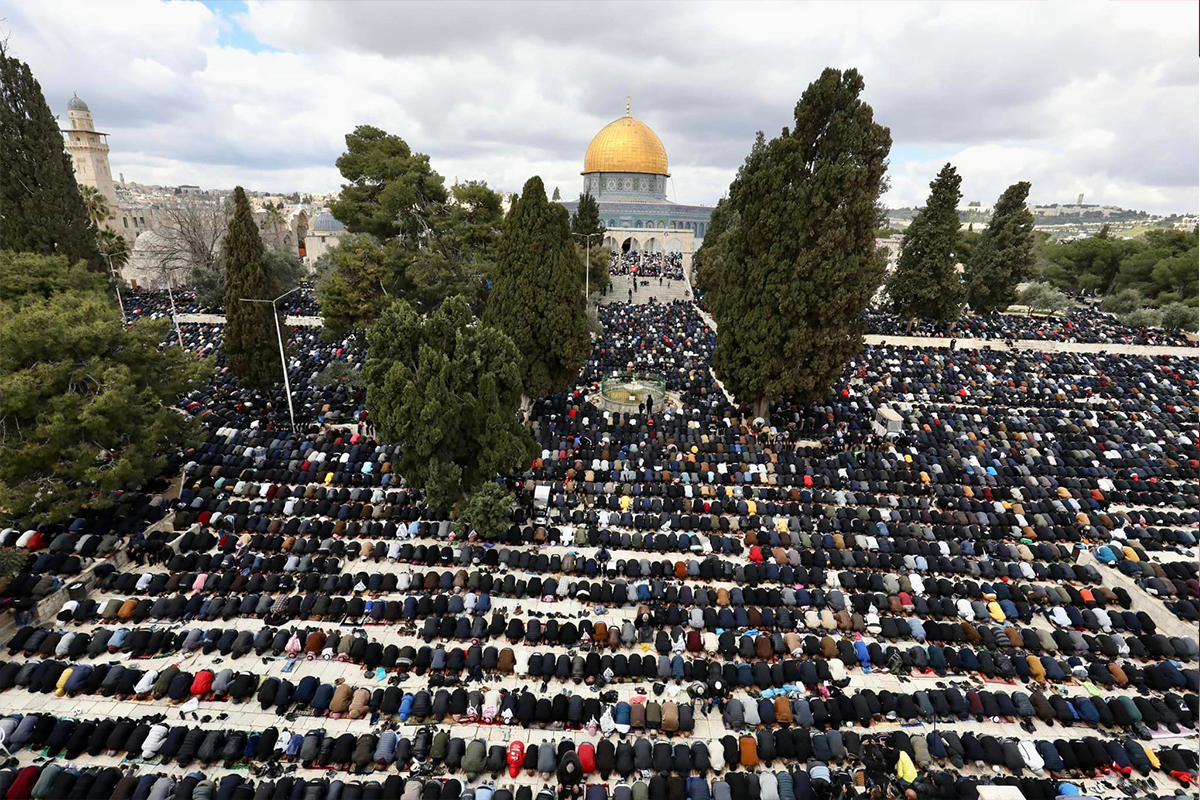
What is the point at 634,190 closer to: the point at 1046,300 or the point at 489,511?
the point at 1046,300

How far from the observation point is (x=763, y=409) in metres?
22.0

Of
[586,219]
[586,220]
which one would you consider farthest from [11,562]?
[586,219]

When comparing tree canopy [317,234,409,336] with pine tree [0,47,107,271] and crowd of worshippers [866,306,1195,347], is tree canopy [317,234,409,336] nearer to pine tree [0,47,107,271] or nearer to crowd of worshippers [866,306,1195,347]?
pine tree [0,47,107,271]

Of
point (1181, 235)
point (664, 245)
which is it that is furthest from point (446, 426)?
point (1181, 235)

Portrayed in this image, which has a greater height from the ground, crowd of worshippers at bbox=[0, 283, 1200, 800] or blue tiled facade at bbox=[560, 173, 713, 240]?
blue tiled facade at bbox=[560, 173, 713, 240]

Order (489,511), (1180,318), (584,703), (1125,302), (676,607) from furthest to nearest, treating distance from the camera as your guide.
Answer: (1125,302)
(1180,318)
(489,511)
(676,607)
(584,703)

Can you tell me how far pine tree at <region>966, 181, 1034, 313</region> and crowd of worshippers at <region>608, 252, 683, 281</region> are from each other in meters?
26.0

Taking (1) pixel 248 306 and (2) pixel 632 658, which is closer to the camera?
(2) pixel 632 658

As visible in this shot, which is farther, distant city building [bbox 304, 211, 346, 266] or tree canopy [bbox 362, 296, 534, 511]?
distant city building [bbox 304, 211, 346, 266]

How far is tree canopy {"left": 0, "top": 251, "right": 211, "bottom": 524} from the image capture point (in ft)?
41.5

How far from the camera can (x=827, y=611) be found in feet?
38.9

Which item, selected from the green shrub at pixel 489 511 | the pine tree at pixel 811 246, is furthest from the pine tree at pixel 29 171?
the pine tree at pixel 811 246

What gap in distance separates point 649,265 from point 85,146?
2250 inches

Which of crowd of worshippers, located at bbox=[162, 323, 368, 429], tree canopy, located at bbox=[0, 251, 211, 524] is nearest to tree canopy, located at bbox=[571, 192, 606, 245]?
crowd of worshippers, located at bbox=[162, 323, 368, 429]
